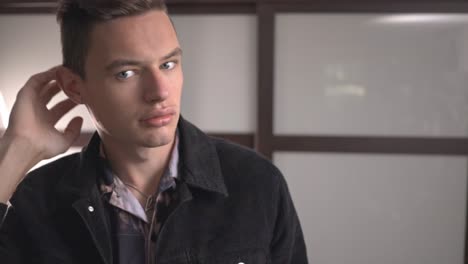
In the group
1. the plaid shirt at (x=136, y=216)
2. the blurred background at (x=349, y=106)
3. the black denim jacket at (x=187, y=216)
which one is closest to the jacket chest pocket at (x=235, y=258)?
the black denim jacket at (x=187, y=216)

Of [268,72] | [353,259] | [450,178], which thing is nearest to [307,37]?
[268,72]

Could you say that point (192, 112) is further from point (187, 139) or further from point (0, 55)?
point (187, 139)

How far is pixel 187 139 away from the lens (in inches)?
44.2

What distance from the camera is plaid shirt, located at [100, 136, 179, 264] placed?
3.35 feet

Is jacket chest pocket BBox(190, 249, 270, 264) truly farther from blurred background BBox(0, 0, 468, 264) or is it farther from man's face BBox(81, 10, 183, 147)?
blurred background BBox(0, 0, 468, 264)

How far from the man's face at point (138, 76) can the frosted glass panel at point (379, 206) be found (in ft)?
5.25

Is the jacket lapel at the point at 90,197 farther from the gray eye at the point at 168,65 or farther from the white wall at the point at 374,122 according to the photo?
the white wall at the point at 374,122

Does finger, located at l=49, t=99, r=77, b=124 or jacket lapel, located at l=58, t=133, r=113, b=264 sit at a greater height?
finger, located at l=49, t=99, r=77, b=124

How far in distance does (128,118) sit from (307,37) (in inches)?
65.6

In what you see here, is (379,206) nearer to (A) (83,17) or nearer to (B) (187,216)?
(B) (187,216)

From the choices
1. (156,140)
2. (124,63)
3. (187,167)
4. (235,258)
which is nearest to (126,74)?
(124,63)

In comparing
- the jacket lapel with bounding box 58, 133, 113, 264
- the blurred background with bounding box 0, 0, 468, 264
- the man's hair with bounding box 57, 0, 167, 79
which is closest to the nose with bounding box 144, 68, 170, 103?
the man's hair with bounding box 57, 0, 167, 79

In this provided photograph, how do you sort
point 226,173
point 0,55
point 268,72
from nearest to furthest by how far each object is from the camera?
point 226,173
point 268,72
point 0,55

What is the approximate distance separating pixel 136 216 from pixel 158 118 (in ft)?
0.76
